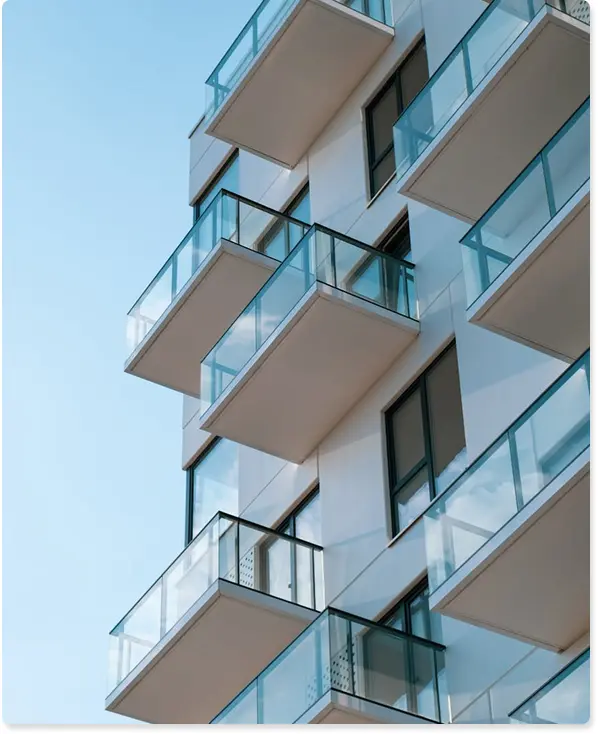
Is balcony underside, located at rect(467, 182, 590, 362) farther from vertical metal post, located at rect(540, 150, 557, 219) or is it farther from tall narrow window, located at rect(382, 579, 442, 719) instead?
tall narrow window, located at rect(382, 579, 442, 719)

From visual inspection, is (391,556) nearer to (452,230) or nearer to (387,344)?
(387,344)

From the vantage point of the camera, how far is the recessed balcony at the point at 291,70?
64.9 ft

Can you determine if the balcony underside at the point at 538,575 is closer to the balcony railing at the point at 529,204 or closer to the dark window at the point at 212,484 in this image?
the balcony railing at the point at 529,204

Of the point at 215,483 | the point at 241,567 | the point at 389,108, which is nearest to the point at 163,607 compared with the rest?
the point at 241,567

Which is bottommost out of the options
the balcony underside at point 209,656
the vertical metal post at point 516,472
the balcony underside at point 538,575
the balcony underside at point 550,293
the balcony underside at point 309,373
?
the balcony underside at point 538,575

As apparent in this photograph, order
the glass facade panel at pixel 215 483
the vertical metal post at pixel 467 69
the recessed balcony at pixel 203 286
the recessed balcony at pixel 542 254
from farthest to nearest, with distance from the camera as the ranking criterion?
1. the glass facade panel at pixel 215 483
2. the recessed balcony at pixel 203 286
3. the vertical metal post at pixel 467 69
4. the recessed balcony at pixel 542 254

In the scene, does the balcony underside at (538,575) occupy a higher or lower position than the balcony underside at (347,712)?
higher

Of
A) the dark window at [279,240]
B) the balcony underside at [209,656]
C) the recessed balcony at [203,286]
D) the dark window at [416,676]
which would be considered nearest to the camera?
the dark window at [416,676]

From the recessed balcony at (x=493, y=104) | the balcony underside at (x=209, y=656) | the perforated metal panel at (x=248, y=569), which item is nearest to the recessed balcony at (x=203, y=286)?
the recessed balcony at (x=493, y=104)

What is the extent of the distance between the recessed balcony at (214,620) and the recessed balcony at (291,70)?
5.93m

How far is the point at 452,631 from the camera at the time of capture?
14.5 meters

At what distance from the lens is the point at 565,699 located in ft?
37.1

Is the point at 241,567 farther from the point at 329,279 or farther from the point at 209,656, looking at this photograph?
the point at 329,279

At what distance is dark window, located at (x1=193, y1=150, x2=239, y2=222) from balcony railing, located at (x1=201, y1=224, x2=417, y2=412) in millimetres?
5642
